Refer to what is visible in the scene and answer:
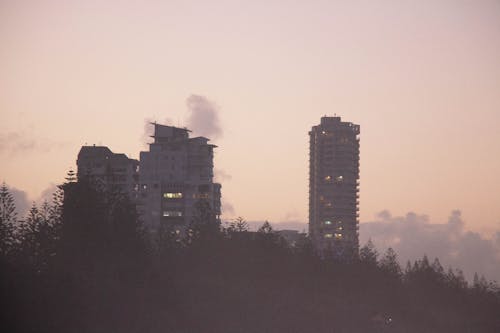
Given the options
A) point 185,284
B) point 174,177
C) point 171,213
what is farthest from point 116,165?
point 185,284

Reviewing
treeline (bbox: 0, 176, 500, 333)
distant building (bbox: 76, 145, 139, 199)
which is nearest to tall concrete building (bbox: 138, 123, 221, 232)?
distant building (bbox: 76, 145, 139, 199)

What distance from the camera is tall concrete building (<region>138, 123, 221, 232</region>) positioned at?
192750mm

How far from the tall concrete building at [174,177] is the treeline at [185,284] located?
45.3 meters

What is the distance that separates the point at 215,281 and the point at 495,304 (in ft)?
263

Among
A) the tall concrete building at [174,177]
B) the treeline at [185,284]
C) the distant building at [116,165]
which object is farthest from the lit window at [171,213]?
the treeline at [185,284]

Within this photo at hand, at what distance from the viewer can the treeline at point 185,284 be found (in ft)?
249

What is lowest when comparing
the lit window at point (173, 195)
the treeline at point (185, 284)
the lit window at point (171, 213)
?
the treeline at point (185, 284)

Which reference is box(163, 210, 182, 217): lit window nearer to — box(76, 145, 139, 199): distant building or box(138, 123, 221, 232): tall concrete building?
box(138, 123, 221, 232): tall concrete building

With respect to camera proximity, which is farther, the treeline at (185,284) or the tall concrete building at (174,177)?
the tall concrete building at (174,177)

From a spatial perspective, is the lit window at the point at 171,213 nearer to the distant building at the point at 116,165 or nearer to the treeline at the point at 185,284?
the distant building at the point at 116,165

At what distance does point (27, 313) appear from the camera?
70.8 meters

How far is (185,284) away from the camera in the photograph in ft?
333

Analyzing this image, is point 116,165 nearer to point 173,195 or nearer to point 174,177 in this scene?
point 174,177

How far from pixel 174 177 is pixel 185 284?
310 feet
